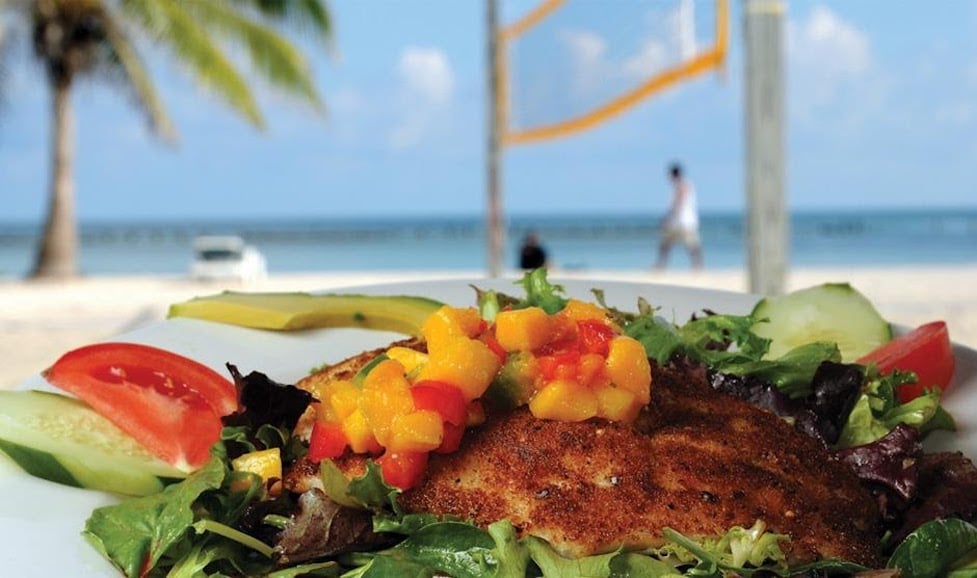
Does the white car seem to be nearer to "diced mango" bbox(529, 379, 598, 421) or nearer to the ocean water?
the ocean water

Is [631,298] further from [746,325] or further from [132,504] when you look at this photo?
[132,504]

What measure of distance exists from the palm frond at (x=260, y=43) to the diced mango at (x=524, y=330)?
19.5m

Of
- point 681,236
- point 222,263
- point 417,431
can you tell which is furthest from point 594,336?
point 222,263

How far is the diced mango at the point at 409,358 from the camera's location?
2.66m

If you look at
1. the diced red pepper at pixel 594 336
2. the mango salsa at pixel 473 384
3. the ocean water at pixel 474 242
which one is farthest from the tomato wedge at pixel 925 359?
the ocean water at pixel 474 242

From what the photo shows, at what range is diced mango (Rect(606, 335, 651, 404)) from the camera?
8.61 ft

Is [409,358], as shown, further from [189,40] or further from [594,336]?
[189,40]

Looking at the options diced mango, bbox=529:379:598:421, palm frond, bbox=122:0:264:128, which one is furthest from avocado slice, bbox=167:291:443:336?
palm frond, bbox=122:0:264:128

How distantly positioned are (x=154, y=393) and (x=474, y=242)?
48958mm


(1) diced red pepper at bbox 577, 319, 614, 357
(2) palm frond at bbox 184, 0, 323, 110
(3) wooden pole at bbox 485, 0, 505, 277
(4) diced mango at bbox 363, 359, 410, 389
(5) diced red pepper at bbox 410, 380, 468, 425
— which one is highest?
(2) palm frond at bbox 184, 0, 323, 110

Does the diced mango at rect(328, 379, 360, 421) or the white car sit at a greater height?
the diced mango at rect(328, 379, 360, 421)

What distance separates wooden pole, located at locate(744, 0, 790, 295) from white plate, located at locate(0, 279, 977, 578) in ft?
13.5

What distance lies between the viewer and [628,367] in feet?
8.63

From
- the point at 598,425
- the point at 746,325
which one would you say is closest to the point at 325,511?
the point at 598,425
